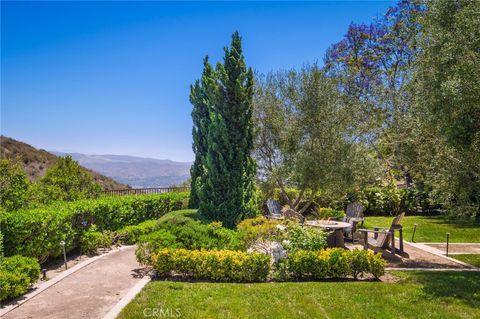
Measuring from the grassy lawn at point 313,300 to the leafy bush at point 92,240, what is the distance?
165 inches

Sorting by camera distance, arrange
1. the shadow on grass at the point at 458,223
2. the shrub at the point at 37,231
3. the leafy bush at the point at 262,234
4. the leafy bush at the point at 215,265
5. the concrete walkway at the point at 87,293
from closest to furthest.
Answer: the concrete walkway at the point at 87,293 < the shrub at the point at 37,231 < the leafy bush at the point at 215,265 < the leafy bush at the point at 262,234 < the shadow on grass at the point at 458,223

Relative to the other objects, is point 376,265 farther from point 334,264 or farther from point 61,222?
point 61,222

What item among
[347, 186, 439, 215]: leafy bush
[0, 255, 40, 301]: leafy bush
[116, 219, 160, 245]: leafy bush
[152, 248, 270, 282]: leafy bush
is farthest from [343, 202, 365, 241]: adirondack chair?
[0, 255, 40, 301]: leafy bush

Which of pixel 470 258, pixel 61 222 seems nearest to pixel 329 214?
pixel 470 258

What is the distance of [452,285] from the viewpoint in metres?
8.20

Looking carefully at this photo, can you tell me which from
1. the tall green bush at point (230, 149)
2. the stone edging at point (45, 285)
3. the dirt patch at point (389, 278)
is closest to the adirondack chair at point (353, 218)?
Answer: the tall green bush at point (230, 149)

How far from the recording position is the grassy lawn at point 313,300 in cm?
649

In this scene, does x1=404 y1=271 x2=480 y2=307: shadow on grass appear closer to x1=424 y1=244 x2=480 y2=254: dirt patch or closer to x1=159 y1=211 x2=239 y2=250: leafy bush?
x1=424 y1=244 x2=480 y2=254: dirt patch

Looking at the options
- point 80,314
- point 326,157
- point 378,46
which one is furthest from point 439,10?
point 378,46

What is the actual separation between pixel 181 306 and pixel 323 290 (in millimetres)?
3289

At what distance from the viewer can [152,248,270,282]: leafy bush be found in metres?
8.45

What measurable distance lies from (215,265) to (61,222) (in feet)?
16.3

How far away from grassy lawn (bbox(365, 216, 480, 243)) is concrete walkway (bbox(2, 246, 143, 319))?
1182 centimetres

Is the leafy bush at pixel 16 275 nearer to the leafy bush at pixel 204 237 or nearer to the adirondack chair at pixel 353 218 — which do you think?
the leafy bush at pixel 204 237
